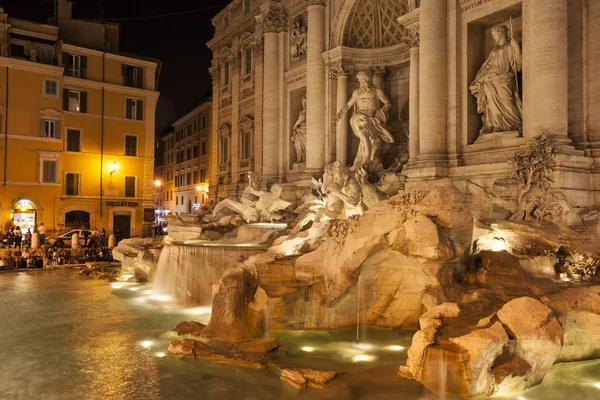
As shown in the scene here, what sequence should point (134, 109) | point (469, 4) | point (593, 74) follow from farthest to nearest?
1. point (134, 109)
2. point (469, 4)
3. point (593, 74)

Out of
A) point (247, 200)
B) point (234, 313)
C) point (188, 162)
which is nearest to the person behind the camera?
point (234, 313)

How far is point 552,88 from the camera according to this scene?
1095 centimetres

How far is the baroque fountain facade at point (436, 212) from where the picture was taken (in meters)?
6.96

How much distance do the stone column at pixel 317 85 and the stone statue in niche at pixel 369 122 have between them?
1.71m

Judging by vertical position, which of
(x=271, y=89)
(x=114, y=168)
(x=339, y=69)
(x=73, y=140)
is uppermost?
(x=271, y=89)

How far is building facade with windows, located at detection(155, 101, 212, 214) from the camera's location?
3972 cm

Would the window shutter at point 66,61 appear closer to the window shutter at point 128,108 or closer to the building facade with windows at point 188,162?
the window shutter at point 128,108

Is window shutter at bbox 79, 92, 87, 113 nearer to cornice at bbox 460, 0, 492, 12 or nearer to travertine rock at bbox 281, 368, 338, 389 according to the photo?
cornice at bbox 460, 0, 492, 12

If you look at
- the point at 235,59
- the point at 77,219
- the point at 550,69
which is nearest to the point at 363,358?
the point at 550,69

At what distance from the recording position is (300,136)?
2039cm

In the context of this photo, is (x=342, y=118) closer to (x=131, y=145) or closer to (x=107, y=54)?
(x=131, y=145)

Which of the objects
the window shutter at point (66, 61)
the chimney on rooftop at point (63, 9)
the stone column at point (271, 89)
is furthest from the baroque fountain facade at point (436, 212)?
the chimney on rooftop at point (63, 9)

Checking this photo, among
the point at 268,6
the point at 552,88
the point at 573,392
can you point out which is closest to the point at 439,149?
the point at 552,88

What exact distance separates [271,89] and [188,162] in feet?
78.6
